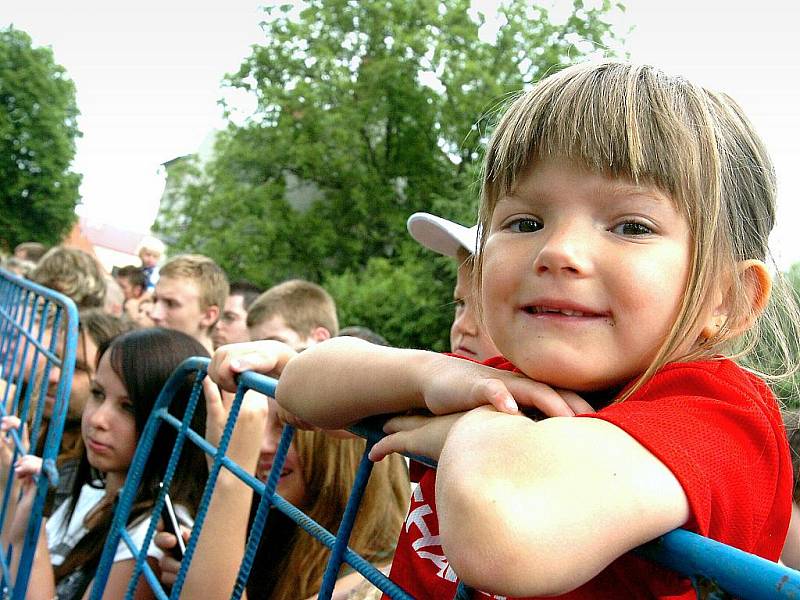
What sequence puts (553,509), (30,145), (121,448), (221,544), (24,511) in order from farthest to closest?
(30,145)
(24,511)
(121,448)
(221,544)
(553,509)

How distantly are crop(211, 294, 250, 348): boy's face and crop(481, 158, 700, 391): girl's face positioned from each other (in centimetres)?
556

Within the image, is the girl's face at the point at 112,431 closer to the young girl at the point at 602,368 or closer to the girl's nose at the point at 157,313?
the young girl at the point at 602,368

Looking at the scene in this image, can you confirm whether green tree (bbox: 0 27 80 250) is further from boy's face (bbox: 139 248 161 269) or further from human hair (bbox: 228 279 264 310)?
human hair (bbox: 228 279 264 310)

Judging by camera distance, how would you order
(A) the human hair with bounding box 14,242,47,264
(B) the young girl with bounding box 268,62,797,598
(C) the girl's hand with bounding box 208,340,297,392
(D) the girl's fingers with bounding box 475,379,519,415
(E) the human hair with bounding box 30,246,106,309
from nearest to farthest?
(B) the young girl with bounding box 268,62,797,598
(D) the girl's fingers with bounding box 475,379,519,415
(C) the girl's hand with bounding box 208,340,297,392
(E) the human hair with bounding box 30,246,106,309
(A) the human hair with bounding box 14,242,47,264

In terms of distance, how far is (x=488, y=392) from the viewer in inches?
36.9

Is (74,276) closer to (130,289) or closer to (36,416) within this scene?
(36,416)

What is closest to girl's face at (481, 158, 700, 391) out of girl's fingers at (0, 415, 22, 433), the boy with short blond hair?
girl's fingers at (0, 415, 22, 433)

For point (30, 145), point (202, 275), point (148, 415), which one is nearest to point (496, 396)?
point (148, 415)

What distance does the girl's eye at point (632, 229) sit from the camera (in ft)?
3.19

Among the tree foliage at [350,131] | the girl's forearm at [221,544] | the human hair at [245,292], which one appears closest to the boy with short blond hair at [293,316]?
the human hair at [245,292]

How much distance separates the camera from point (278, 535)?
2.33 m

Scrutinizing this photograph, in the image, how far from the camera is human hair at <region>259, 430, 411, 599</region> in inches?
85.4

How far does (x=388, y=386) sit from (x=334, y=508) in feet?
4.26

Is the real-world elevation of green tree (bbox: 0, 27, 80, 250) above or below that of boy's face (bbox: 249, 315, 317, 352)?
above
